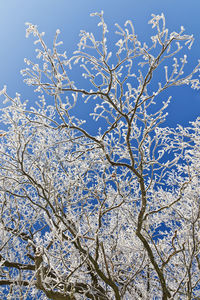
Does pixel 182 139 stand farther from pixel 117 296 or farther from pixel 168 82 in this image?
pixel 117 296

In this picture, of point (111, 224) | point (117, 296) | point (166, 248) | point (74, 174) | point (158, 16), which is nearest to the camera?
point (158, 16)

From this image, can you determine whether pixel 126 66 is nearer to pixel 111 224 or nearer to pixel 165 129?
pixel 165 129

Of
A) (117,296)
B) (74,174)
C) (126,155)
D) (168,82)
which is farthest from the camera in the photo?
(74,174)

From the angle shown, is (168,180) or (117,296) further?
(168,180)

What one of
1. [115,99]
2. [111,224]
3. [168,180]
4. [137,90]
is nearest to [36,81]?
[115,99]

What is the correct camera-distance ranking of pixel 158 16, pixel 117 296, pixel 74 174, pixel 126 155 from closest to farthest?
pixel 158 16
pixel 117 296
pixel 126 155
pixel 74 174

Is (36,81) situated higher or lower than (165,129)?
lower

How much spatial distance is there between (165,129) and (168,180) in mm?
2333

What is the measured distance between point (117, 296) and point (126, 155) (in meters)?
1.98

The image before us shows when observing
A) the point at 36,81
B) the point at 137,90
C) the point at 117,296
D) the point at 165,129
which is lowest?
the point at 117,296

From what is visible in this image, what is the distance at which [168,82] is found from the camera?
3232 millimetres

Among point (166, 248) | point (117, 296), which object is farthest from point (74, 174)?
point (166, 248)

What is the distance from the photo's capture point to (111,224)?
749 centimetres

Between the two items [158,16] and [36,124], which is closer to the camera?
[158,16]
